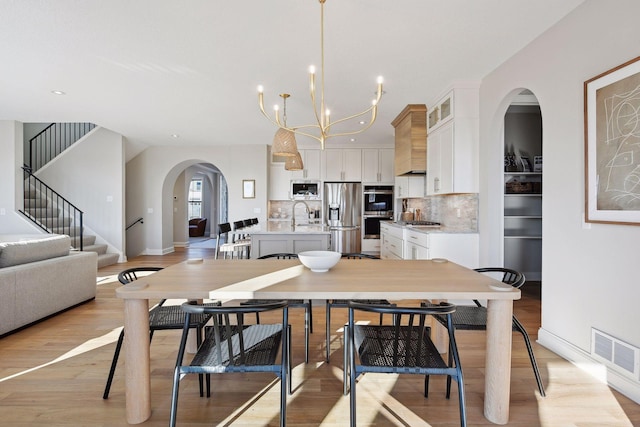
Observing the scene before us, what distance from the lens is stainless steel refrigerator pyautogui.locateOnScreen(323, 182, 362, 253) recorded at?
22.0 ft

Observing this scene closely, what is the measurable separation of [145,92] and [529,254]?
562cm

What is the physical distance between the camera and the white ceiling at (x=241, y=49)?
225 centimetres

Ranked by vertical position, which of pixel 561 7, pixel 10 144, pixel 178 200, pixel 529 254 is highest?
pixel 561 7

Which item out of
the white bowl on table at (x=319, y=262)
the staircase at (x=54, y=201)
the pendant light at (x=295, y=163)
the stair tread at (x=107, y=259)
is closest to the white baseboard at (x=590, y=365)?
the white bowl on table at (x=319, y=262)

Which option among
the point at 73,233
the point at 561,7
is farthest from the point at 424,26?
the point at 73,233

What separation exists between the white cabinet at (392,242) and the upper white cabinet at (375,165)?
151 centimetres

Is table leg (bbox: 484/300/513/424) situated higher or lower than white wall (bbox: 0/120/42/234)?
lower

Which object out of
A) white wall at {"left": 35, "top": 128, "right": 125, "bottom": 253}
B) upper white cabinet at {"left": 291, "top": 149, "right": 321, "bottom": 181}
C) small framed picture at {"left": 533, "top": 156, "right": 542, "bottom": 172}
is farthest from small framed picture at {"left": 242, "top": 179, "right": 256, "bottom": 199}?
small framed picture at {"left": 533, "top": 156, "right": 542, "bottom": 172}

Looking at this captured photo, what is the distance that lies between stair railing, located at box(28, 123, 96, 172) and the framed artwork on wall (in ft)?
27.3

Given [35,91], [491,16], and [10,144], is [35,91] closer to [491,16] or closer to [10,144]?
[10,144]

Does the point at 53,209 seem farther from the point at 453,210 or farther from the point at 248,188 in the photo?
the point at 453,210

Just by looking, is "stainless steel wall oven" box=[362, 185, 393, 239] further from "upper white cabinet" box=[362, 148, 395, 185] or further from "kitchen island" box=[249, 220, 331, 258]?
"kitchen island" box=[249, 220, 331, 258]

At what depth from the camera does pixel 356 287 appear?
1.51 m

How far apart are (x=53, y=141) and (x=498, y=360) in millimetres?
8995
